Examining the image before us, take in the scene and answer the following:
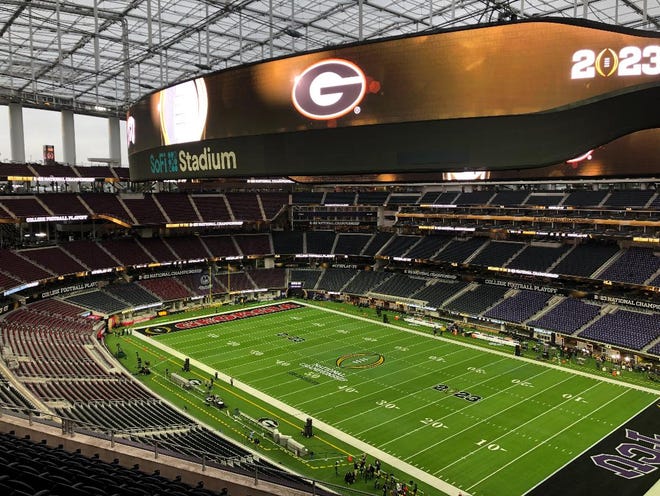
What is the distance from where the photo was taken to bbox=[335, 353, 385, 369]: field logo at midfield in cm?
3641

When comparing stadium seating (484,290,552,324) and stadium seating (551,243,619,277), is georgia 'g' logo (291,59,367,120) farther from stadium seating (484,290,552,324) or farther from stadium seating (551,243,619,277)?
stadium seating (551,243,619,277)

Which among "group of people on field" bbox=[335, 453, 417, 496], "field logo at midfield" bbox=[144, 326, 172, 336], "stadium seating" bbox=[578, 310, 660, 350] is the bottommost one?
"group of people on field" bbox=[335, 453, 417, 496]

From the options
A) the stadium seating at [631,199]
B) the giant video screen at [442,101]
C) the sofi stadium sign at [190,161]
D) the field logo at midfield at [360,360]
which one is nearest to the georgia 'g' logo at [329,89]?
the giant video screen at [442,101]

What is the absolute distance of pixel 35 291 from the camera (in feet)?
158

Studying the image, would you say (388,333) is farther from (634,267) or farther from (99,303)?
(99,303)

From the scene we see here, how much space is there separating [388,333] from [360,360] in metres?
7.80

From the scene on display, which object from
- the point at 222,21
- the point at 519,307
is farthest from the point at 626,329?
the point at 222,21

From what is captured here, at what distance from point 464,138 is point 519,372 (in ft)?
112

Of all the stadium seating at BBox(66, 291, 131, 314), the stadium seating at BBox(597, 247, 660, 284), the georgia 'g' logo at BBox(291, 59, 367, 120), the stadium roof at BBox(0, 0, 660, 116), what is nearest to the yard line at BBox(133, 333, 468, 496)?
the stadium seating at BBox(66, 291, 131, 314)

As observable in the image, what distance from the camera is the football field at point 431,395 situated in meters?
24.0

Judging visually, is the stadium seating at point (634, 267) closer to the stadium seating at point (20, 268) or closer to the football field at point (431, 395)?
the football field at point (431, 395)

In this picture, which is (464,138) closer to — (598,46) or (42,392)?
(598,46)

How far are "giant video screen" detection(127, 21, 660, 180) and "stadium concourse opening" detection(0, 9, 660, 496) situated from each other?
0.01 m

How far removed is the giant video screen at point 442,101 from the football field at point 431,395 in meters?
20.3
